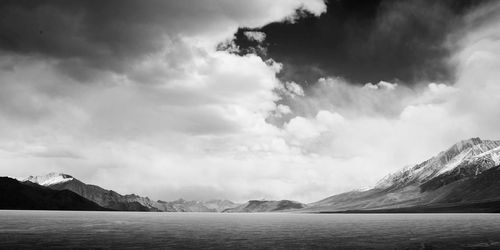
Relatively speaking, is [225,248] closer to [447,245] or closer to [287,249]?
[287,249]

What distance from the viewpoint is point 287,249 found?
Result: 55.0m

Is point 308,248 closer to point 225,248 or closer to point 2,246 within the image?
point 225,248

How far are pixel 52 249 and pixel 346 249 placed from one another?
3806 centimetres

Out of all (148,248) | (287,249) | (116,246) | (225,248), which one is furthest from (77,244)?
(287,249)

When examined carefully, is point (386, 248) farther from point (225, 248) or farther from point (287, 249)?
point (225, 248)

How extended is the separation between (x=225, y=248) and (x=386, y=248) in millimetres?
22078

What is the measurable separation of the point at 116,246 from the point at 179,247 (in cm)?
882

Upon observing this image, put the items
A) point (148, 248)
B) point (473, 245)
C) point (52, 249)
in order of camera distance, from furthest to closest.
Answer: point (473, 245) → point (148, 248) → point (52, 249)

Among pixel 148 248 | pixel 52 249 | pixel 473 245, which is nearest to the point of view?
pixel 52 249

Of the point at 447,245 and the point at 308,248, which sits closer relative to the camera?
the point at 308,248

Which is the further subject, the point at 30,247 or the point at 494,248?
the point at 494,248

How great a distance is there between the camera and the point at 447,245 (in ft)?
199

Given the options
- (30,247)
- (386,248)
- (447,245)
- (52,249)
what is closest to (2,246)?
(30,247)

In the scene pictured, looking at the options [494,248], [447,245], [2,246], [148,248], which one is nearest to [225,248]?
[148,248]
